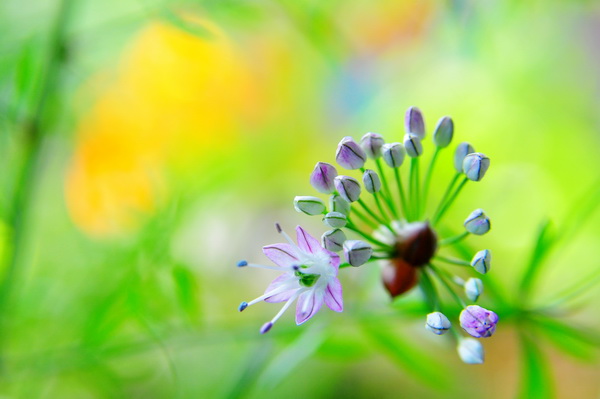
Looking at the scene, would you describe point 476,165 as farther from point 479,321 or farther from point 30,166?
point 30,166

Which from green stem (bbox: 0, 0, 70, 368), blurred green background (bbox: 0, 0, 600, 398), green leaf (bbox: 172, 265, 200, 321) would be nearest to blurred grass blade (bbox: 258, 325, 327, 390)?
blurred green background (bbox: 0, 0, 600, 398)

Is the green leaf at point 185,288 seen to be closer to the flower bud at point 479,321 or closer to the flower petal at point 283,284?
the flower petal at point 283,284

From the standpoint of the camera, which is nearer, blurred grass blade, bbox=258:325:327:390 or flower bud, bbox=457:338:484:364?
flower bud, bbox=457:338:484:364

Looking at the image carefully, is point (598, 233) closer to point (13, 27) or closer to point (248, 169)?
point (248, 169)

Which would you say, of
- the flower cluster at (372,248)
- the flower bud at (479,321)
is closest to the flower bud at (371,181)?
the flower cluster at (372,248)

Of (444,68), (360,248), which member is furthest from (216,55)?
(360,248)

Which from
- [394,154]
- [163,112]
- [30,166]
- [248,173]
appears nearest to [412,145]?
[394,154]

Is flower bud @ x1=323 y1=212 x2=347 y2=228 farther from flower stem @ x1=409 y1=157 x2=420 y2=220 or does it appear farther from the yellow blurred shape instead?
the yellow blurred shape
